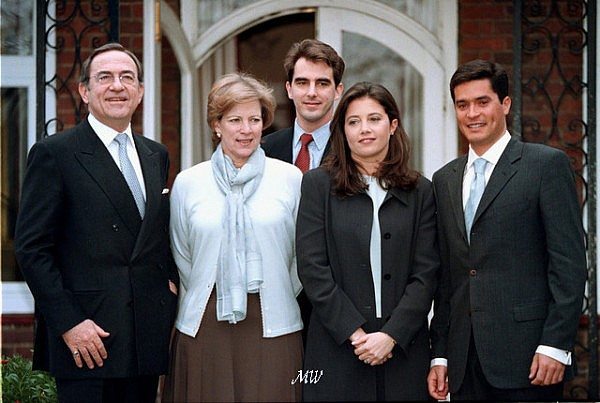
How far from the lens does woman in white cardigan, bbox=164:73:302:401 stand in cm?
432

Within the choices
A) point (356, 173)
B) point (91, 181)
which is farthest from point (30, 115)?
point (356, 173)

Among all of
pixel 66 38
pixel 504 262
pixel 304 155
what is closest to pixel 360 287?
pixel 504 262

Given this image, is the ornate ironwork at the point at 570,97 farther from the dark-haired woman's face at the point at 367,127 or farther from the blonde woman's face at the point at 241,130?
the blonde woman's face at the point at 241,130

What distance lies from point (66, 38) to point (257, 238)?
3536 mm

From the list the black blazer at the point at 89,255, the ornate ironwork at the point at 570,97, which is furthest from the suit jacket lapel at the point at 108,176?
the ornate ironwork at the point at 570,97

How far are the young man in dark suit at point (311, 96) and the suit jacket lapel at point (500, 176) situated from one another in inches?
34.9

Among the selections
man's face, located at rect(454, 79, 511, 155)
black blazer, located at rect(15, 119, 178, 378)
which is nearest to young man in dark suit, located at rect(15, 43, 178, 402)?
black blazer, located at rect(15, 119, 178, 378)

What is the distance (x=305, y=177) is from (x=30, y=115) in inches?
145

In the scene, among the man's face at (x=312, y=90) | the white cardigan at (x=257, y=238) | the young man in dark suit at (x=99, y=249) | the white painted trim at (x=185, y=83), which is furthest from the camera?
the white painted trim at (x=185, y=83)

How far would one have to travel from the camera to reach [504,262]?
13.8ft

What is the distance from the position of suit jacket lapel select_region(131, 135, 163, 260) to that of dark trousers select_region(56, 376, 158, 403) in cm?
55

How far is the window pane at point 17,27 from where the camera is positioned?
24.3 feet

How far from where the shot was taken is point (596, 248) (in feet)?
21.0

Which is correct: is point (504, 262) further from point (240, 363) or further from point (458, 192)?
point (240, 363)
